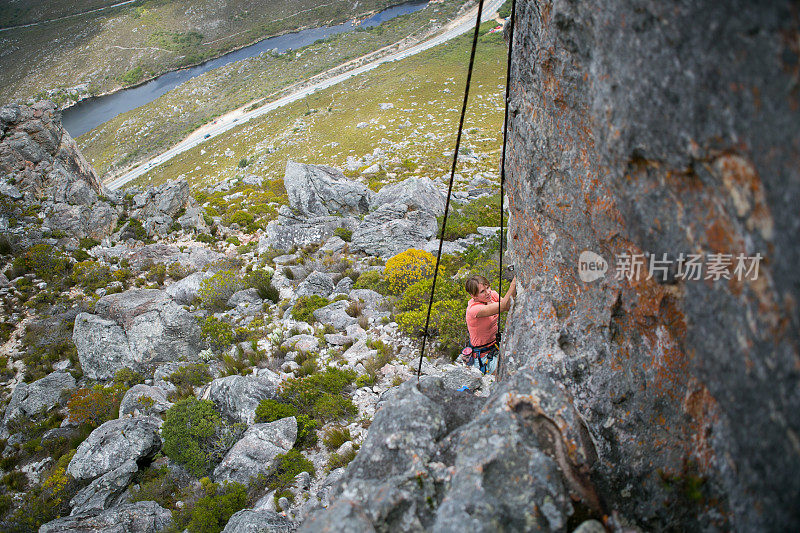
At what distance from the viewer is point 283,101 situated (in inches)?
2480

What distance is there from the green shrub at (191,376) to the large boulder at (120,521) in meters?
3.51

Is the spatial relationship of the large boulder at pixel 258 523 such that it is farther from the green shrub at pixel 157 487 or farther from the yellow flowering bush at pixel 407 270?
the yellow flowering bush at pixel 407 270

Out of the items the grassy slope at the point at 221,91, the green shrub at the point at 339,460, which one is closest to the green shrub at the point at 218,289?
the green shrub at the point at 339,460

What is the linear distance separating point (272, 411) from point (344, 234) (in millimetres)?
10952

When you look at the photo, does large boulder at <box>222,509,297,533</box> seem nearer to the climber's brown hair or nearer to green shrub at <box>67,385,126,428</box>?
the climber's brown hair

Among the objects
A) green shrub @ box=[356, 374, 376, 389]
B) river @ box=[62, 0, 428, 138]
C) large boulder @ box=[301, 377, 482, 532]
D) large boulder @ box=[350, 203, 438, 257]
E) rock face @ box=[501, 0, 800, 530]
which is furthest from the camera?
river @ box=[62, 0, 428, 138]

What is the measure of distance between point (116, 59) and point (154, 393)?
110m

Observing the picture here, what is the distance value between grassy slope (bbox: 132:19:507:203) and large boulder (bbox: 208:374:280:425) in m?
20.6

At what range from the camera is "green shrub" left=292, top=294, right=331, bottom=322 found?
1209 cm

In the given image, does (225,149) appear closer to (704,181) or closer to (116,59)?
(704,181)

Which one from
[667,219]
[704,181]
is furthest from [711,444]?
[704,181]

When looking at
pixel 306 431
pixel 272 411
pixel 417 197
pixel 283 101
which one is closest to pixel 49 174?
pixel 417 197

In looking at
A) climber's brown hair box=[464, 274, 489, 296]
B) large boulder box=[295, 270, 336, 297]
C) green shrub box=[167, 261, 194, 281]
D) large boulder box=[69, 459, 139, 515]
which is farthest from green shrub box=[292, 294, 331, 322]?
green shrub box=[167, 261, 194, 281]

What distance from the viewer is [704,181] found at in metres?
2.42
